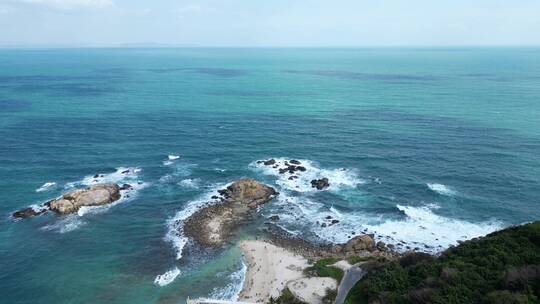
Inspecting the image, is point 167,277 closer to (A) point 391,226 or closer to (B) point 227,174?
(B) point 227,174

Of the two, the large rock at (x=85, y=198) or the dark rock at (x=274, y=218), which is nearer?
the dark rock at (x=274, y=218)

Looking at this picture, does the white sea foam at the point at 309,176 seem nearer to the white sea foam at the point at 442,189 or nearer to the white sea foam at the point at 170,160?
the white sea foam at the point at 442,189

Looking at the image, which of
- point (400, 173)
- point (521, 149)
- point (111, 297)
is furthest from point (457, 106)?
point (111, 297)

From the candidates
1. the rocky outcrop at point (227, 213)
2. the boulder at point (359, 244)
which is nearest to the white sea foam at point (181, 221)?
the rocky outcrop at point (227, 213)

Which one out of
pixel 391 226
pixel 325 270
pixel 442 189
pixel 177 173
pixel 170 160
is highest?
pixel 325 270

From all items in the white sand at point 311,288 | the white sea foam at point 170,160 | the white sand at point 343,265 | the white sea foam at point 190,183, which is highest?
the white sand at point 343,265

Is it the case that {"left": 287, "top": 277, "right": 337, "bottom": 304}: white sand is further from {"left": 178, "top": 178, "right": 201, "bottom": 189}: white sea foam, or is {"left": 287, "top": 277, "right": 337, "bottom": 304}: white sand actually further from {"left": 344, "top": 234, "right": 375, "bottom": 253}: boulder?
{"left": 178, "top": 178, "right": 201, "bottom": 189}: white sea foam

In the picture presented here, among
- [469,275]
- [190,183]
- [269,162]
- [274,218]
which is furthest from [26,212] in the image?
[469,275]

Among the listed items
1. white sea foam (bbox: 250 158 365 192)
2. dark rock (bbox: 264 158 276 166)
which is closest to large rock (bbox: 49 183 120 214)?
white sea foam (bbox: 250 158 365 192)
